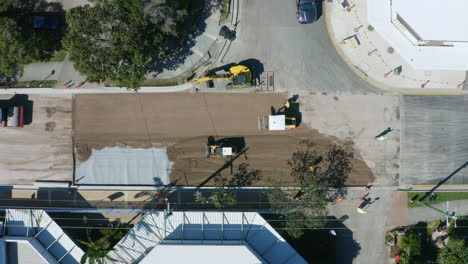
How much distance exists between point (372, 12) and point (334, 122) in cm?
1043

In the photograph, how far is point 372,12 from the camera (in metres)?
29.7

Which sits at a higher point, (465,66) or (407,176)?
(465,66)

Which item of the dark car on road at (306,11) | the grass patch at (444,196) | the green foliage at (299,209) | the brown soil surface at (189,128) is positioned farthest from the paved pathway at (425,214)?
the dark car on road at (306,11)

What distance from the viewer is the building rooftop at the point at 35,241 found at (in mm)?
28938

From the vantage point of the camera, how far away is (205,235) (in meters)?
29.6

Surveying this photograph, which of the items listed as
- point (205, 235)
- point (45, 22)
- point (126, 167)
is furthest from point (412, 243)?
point (45, 22)

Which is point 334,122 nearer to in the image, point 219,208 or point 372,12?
point 372,12

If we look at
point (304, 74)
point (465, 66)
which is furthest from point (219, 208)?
point (465, 66)

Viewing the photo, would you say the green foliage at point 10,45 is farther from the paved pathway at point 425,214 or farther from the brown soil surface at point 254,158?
the paved pathway at point 425,214

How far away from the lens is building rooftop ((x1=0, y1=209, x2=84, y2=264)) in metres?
28.9

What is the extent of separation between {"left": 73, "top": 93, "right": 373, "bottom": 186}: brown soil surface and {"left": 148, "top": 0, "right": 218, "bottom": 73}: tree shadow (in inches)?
111

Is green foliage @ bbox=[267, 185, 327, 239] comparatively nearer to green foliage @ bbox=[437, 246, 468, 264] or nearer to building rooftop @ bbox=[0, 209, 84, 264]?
green foliage @ bbox=[437, 246, 468, 264]

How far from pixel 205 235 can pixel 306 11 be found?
22474 mm

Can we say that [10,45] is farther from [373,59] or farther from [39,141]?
[373,59]
